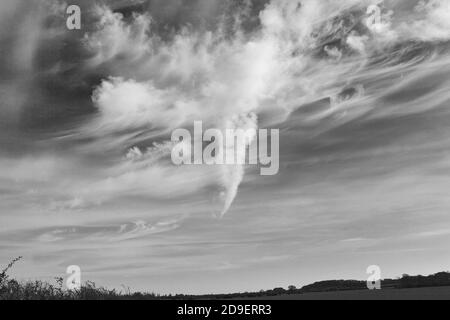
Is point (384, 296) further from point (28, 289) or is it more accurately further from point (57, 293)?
point (28, 289)

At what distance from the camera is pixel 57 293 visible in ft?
74.5
